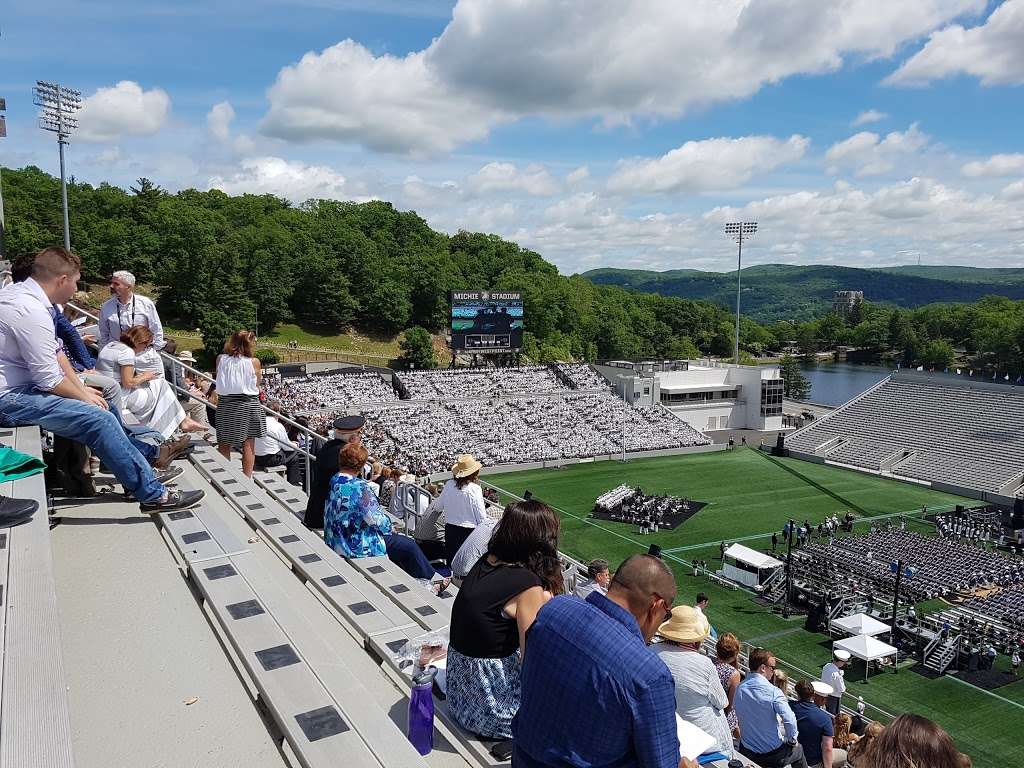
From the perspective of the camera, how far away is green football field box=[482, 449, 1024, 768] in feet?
50.6

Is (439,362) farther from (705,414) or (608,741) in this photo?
(608,741)

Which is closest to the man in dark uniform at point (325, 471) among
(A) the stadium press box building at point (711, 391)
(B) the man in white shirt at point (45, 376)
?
(B) the man in white shirt at point (45, 376)

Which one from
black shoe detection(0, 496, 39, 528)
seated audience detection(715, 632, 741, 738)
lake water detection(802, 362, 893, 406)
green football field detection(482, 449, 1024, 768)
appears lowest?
lake water detection(802, 362, 893, 406)

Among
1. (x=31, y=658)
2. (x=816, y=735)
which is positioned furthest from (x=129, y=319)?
(x=816, y=735)

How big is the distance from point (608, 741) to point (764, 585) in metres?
21.5

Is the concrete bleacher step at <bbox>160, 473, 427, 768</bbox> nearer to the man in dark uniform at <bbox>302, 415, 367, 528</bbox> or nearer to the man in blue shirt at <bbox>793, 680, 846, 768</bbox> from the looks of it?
the man in dark uniform at <bbox>302, 415, 367, 528</bbox>

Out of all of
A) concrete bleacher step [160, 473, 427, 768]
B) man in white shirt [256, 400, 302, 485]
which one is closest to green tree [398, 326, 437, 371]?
man in white shirt [256, 400, 302, 485]

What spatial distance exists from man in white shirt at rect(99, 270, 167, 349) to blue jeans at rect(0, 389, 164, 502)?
8.57 ft

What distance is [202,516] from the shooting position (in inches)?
213

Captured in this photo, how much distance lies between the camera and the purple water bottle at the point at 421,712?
10.1ft

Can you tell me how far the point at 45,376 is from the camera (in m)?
4.70

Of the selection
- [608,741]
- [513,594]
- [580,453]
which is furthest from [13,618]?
[580,453]

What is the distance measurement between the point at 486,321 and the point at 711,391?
66.9 feet

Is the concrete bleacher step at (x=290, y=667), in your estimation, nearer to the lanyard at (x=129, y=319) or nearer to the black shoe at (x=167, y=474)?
the black shoe at (x=167, y=474)
